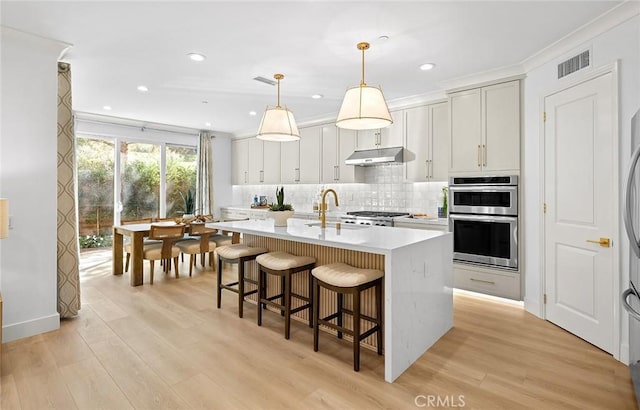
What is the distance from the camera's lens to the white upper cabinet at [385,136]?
491cm

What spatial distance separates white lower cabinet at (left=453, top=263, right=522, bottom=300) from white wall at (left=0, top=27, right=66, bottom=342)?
419 centimetres

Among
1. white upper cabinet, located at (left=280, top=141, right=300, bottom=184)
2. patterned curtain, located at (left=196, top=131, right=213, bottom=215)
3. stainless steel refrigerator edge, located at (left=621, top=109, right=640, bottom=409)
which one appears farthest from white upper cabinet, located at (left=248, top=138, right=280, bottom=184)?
stainless steel refrigerator edge, located at (left=621, top=109, right=640, bottom=409)

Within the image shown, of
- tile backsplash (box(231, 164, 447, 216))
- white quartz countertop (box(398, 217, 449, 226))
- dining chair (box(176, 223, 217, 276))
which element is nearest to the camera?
white quartz countertop (box(398, 217, 449, 226))

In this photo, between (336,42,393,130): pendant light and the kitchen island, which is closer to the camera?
the kitchen island

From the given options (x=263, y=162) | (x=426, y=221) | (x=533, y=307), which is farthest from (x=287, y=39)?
(x=263, y=162)

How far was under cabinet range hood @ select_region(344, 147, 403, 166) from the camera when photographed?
15.5ft

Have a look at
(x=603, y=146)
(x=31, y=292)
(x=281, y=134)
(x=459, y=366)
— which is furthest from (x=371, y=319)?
(x=31, y=292)

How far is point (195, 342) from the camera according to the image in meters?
2.74

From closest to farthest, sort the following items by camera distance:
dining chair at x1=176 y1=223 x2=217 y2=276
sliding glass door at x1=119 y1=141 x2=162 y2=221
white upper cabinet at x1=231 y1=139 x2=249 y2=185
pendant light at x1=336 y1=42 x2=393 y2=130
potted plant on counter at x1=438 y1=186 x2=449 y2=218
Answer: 1. pendant light at x1=336 y1=42 x2=393 y2=130
2. potted plant on counter at x1=438 y1=186 x2=449 y2=218
3. dining chair at x1=176 y1=223 x2=217 y2=276
4. sliding glass door at x1=119 y1=141 x2=162 y2=221
5. white upper cabinet at x1=231 y1=139 x2=249 y2=185

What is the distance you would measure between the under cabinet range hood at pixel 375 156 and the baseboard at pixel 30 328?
13.0 feet

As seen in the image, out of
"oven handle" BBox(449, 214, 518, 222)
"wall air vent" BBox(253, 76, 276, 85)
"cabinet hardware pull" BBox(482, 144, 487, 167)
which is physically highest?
"wall air vent" BBox(253, 76, 276, 85)

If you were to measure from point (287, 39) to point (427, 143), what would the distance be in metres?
2.52

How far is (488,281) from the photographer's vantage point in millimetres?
3842

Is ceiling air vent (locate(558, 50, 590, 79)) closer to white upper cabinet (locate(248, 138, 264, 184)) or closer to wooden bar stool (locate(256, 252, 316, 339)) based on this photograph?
wooden bar stool (locate(256, 252, 316, 339))
